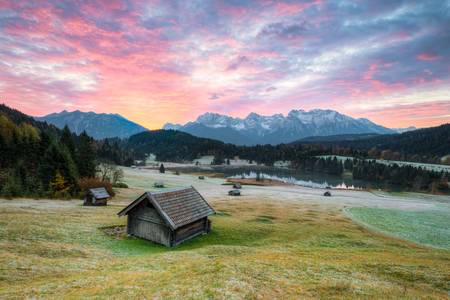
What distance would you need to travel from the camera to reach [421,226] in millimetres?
42938

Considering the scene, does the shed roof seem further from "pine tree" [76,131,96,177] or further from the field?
"pine tree" [76,131,96,177]

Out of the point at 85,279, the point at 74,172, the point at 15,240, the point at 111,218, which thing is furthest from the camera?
the point at 74,172

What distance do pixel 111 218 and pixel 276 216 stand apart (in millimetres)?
28008

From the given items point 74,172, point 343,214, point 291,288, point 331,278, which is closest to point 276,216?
point 343,214

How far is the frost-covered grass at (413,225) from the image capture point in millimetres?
35000

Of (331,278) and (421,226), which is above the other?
(331,278)

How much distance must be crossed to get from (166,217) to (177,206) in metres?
3.09

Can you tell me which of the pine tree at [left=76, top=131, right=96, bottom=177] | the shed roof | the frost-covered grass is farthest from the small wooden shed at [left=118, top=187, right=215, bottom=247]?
the pine tree at [left=76, top=131, right=96, bottom=177]

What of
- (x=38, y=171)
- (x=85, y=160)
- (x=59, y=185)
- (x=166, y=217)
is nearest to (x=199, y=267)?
(x=166, y=217)

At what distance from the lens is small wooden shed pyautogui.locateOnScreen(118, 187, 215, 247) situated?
86.7 feet

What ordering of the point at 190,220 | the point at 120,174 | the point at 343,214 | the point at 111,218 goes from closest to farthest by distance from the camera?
1. the point at 190,220
2. the point at 111,218
3. the point at 343,214
4. the point at 120,174

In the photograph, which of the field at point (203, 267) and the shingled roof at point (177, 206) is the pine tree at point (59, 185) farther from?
the shingled roof at point (177, 206)

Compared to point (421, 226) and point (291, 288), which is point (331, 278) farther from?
point (421, 226)

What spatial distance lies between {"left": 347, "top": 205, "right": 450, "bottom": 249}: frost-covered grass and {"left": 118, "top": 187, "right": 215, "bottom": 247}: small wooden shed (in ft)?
102
